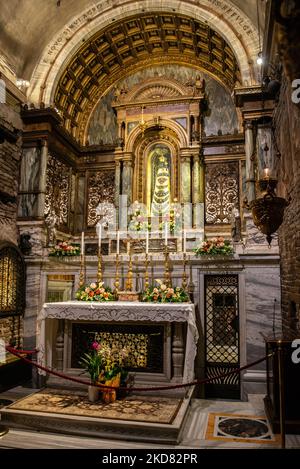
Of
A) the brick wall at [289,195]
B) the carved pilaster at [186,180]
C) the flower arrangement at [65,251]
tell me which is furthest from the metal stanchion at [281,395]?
the carved pilaster at [186,180]

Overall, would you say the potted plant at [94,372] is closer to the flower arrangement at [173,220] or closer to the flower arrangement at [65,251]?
the flower arrangement at [65,251]

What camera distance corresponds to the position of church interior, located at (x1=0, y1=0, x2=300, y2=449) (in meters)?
5.91

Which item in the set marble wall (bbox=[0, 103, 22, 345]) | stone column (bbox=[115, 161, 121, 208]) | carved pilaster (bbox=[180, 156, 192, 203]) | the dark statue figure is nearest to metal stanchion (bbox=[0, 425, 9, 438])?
marble wall (bbox=[0, 103, 22, 345])

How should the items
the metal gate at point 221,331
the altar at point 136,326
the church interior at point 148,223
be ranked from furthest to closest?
1. the metal gate at point 221,331
2. the altar at point 136,326
3. the church interior at point 148,223

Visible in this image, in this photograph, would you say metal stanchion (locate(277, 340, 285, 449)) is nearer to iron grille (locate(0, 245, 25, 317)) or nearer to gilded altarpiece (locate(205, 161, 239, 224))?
iron grille (locate(0, 245, 25, 317))

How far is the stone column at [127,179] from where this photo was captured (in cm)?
1191

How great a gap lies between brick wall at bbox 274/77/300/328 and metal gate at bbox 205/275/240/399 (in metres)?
1.10

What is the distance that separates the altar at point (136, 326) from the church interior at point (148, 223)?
32mm

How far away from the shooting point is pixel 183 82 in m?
12.5

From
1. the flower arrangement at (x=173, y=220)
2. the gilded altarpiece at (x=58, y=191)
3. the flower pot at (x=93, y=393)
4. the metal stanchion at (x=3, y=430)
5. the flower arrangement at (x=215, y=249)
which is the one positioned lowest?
the metal stanchion at (x=3, y=430)

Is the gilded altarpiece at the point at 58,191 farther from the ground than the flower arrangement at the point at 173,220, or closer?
farther from the ground

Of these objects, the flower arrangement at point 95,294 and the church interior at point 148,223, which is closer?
the church interior at point 148,223

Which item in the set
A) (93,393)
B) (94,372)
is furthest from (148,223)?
(93,393)

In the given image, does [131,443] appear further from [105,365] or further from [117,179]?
[117,179]
